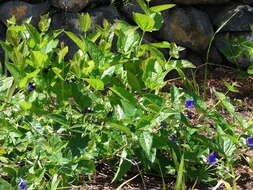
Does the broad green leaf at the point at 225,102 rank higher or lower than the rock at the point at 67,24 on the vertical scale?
higher

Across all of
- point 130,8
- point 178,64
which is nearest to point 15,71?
point 178,64

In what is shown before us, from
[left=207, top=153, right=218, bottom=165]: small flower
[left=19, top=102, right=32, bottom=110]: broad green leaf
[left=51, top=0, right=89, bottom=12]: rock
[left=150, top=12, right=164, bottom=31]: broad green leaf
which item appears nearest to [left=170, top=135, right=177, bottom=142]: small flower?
[left=207, top=153, right=218, bottom=165]: small flower

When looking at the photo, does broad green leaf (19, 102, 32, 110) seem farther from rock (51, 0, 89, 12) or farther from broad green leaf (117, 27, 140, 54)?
rock (51, 0, 89, 12)

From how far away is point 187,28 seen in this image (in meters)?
3.52

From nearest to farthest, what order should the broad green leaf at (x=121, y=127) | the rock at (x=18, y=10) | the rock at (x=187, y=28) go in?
1. the broad green leaf at (x=121, y=127)
2. the rock at (x=18, y=10)
3. the rock at (x=187, y=28)

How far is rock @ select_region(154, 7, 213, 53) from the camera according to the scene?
3.48 metres

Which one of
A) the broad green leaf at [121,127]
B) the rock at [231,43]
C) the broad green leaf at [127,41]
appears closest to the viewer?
the broad green leaf at [121,127]

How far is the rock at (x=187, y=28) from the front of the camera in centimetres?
348

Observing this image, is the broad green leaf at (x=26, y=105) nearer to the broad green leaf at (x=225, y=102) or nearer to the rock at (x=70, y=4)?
the broad green leaf at (x=225, y=102)

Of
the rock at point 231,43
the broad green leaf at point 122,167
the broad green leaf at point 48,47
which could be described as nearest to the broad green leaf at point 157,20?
the broad green leaf at point 48,47

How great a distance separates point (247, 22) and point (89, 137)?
2.17 meters

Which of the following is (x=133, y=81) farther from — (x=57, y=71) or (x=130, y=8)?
(x=130, y=8)

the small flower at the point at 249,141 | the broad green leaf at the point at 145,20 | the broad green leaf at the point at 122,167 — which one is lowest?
the small flower at the point at 249,141

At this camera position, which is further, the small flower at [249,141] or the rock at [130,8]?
the rock at [130,8]
